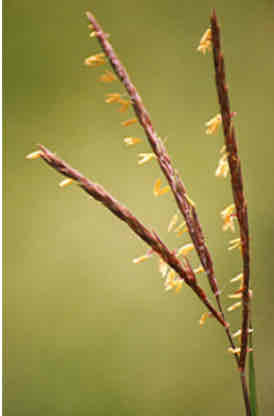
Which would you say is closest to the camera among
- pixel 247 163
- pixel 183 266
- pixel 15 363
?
pixel 183 266

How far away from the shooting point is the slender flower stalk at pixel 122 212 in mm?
638

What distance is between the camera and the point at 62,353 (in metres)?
1.43

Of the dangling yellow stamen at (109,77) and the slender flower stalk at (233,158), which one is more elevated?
the dangling yellow stamen at (109,77)

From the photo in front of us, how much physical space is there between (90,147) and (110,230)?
319mm

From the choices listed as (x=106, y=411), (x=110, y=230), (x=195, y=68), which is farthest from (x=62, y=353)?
(x=195, y=68)

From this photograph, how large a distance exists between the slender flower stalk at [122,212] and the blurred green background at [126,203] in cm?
81

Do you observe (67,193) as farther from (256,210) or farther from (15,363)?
(256,210)

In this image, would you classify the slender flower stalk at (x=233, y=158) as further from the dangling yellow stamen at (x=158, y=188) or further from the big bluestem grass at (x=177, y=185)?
the dangling yellow stamen at (x=158, y=188)

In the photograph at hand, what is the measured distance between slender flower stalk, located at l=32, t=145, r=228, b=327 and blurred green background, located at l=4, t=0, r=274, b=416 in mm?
808

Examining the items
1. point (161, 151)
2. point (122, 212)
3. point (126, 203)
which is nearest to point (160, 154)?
point (161, 151)

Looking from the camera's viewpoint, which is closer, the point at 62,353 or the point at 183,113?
the point at 62,353

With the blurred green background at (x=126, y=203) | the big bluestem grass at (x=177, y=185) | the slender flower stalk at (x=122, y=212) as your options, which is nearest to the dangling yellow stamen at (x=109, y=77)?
the big bluestem grass at (x=177, y=185)

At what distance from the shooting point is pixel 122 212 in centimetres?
66

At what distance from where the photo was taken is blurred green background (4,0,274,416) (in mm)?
1405
